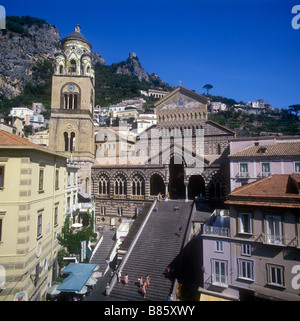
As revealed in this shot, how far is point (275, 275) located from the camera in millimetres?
11852

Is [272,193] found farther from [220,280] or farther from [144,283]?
[144,283]

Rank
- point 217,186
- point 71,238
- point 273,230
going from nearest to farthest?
point 273,230 < point 71,238 < point 217,186

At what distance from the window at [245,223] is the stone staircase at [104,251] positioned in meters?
13.5

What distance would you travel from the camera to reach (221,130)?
3148 cm

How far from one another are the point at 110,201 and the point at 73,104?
584 inches

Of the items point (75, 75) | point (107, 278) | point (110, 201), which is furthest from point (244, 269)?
point (75, 75)

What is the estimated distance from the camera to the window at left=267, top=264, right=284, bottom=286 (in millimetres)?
11633

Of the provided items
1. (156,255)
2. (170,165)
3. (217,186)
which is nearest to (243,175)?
(217,186)

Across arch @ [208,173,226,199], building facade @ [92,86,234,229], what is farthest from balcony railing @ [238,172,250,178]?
arch @ [208,173,226,199]

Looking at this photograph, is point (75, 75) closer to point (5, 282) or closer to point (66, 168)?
point (66, 168)

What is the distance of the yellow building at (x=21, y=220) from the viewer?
11.6 m

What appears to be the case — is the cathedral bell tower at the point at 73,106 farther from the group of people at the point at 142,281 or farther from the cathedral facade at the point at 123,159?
the group of people at the point at 142,281

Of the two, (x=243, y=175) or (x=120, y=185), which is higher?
(x=243, y=175)

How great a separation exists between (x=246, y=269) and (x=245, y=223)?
2601 millimetres
